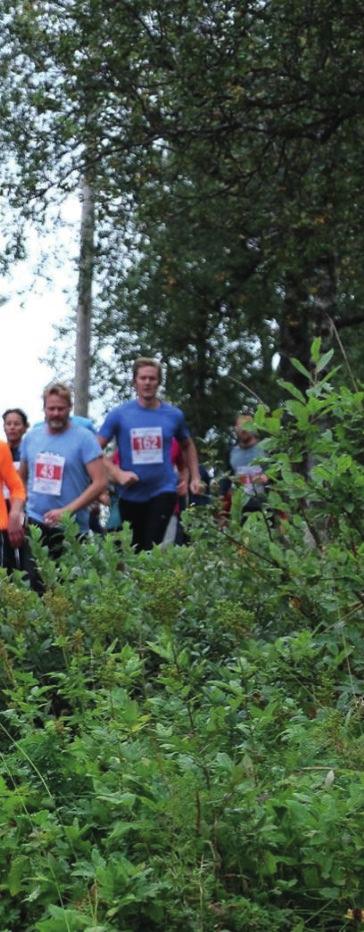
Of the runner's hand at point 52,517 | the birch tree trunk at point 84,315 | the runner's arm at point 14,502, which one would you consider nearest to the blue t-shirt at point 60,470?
the runner's hand at point 52,517

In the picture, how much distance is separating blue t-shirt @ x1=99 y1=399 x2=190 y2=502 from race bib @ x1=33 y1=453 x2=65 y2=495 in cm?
100

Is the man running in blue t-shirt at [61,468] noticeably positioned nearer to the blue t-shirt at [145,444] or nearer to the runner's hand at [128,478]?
the runner's hand at [128,478]

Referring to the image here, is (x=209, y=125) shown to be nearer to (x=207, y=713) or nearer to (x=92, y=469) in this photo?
(x=92, y=469)

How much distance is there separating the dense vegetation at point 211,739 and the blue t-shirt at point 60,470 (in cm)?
455

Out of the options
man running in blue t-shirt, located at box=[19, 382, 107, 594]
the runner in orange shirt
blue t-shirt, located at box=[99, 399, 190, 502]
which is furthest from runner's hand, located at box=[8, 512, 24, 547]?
blue t-shirt, located at box=[99, 399, 190, 502]

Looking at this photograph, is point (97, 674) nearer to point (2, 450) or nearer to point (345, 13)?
point (2, 450)

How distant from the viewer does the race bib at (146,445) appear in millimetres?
12164

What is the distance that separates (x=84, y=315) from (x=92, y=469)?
18.6 meters

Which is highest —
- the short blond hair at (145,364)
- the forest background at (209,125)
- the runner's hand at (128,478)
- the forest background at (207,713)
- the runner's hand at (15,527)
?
the forest background at (209,125)

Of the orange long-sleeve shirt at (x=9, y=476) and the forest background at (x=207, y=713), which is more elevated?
the forest background at (x=207, y=713)

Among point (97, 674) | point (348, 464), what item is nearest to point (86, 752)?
point (97, 674)

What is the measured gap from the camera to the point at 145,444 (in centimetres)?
1220

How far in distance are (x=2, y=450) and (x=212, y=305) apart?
1914 cm

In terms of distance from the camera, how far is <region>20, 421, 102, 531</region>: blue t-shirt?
11219 millimetres
